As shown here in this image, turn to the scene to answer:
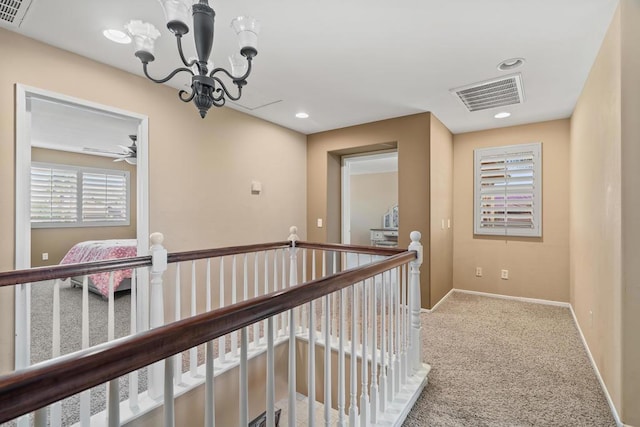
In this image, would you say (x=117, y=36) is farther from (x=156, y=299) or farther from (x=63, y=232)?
(x=63, y=232)

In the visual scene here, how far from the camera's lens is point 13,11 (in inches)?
73.7

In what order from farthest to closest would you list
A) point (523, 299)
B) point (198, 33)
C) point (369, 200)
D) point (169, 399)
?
point (369, 200), point (523, 299), point (198, 33), point (169, 399)

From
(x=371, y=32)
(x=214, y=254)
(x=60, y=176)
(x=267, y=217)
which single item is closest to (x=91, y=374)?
(x=214, y=254)

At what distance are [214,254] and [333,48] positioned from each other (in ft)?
6.00

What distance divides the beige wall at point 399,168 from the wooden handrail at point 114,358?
3060mm

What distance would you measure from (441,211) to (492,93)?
156 cm

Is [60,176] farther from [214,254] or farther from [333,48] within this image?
[333,48]

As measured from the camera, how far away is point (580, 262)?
3.04 meters

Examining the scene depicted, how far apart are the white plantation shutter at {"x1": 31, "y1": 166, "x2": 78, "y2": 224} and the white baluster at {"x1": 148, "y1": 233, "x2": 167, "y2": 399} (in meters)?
5.49

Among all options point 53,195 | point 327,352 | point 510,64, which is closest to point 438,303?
point 510,64

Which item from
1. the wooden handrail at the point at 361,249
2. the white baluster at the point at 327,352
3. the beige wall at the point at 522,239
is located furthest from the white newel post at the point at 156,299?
the beige wall at the point at 522,239

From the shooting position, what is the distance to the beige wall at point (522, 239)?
393 centimetres

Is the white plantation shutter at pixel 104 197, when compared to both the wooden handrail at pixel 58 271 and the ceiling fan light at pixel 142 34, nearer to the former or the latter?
the wooden handrail at pixel 58 271

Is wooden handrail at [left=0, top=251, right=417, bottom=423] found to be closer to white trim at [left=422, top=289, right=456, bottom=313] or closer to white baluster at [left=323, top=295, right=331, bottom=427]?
white baluster at [left=323, top=295, right=331, bottom=427]
